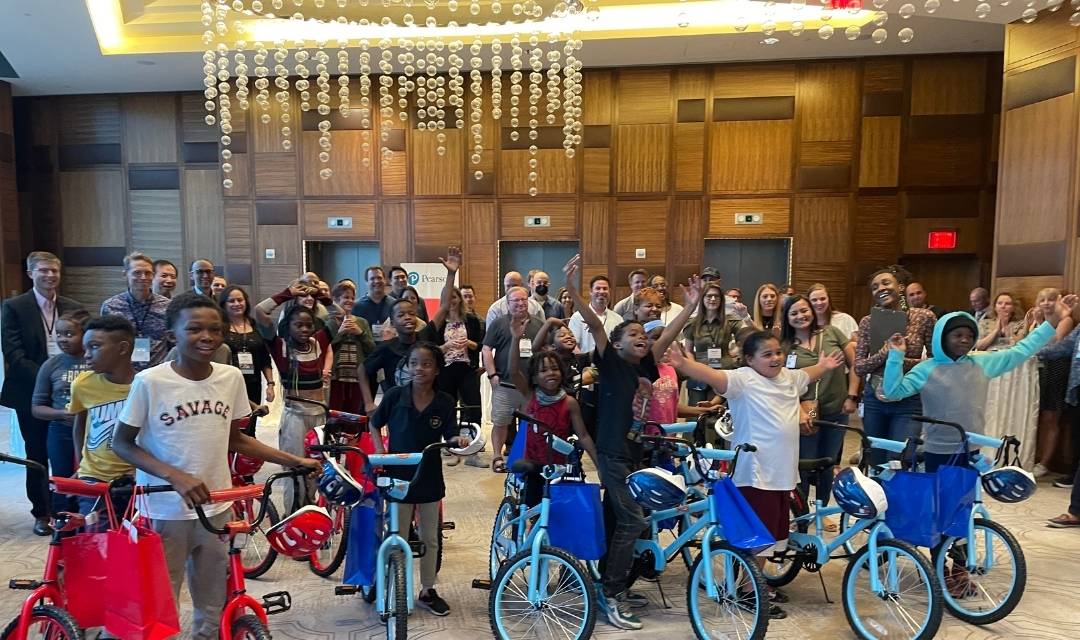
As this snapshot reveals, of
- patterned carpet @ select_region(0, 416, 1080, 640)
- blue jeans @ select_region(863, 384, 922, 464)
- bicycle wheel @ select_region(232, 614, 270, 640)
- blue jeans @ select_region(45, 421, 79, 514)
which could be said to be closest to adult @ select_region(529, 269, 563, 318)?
patterned carpet @ select_region(0, 416, 1080, 640)

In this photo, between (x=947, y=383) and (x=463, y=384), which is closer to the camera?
(x=947, y=383)

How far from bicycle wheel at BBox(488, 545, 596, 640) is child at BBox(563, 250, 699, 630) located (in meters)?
0.25

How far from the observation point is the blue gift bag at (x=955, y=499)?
8.63 ft

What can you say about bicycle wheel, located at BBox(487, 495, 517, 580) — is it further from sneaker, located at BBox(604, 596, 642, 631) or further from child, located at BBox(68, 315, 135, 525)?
child, located at BBox(68, 315, 135, 525)

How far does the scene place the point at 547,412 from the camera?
292cm

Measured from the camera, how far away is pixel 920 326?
12.1 feet

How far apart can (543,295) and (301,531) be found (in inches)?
158

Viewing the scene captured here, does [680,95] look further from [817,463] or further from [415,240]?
[817,463]

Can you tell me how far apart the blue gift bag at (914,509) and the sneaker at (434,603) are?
194cm

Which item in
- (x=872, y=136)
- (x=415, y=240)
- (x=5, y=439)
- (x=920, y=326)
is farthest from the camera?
(x=415, y=240)

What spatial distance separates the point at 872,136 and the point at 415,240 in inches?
252

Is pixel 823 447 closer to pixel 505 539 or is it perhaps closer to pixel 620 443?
pixel 620 443

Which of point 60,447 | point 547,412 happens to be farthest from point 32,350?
point 547,412

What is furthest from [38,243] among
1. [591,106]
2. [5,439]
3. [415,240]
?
[591,106]
